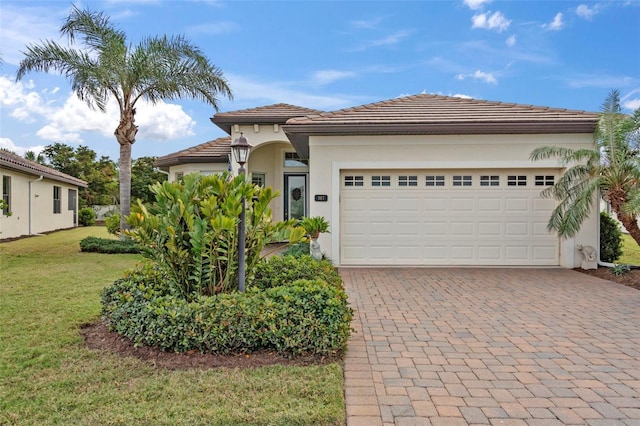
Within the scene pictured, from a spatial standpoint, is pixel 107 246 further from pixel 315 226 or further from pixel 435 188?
pixel 435 188

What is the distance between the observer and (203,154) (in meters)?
15.7

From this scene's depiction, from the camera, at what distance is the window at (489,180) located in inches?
386

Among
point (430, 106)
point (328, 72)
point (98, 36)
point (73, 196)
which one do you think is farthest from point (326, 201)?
point (73, 196)

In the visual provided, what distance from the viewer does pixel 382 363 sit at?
3939 mm

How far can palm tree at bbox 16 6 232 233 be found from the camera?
12.4 metres

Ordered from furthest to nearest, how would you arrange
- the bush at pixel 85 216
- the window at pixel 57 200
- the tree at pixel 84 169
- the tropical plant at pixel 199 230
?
the tree at pixel 84 169 < the bush at pixel 85 216 < the window at pixel 57 200 < the tropical plant at pixel 199 230

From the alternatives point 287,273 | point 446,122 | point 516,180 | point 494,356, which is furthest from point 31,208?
point 494,356

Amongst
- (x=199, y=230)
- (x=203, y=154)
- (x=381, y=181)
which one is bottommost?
(x=199, y=230)

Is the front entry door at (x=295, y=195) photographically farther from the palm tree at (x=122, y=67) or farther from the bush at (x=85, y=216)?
the bush at (x=85, y=216)

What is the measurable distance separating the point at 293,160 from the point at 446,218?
286 inches

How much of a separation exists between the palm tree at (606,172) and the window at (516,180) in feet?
2.75

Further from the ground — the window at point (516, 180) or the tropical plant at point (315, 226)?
the window at point (516, 180)

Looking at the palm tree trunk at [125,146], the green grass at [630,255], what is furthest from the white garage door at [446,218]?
the palm tree trunk at [125,146]

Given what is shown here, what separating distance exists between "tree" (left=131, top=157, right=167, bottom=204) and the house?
854 inches
